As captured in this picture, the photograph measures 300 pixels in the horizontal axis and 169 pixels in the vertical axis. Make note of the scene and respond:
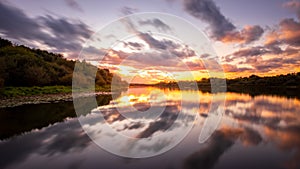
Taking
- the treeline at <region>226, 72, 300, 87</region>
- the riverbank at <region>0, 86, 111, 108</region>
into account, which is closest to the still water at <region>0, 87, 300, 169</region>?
the riverbank at <region>0, 86, 111, 108</region>

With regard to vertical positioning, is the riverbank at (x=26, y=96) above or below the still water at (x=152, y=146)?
above

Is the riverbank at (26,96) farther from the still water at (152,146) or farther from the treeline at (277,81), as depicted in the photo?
the treeline at (277,81)

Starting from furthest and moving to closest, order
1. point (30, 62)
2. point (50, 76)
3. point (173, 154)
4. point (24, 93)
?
point (50, 76) → point (30, 62) → point (24, 93) → point (173, 154)

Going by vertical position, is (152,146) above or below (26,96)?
below

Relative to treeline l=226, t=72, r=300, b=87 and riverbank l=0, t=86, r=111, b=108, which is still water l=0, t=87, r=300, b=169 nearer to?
riverbank l=0, t=86, r=111, b=108

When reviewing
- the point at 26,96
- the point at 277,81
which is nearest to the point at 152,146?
the point at 26,96

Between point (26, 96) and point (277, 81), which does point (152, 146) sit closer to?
point (26, 96)

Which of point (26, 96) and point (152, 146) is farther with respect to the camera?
point (26, 96)

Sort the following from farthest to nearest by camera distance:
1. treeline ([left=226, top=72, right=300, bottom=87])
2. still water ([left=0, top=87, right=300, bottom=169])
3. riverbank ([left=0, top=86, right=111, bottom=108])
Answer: treeline ([left=226, top=72, right=300, bottom=87]) → riverbank ([left=0, top=86, right=111, bottom=108]) → still water ([left=0, top=87, right=300, bottom=169])

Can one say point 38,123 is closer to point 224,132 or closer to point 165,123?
point 165,123

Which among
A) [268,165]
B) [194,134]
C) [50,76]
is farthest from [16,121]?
[50,76]

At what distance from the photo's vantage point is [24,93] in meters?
33.3

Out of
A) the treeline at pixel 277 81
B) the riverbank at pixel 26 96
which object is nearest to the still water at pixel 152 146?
the riverbank at pixel 26 96

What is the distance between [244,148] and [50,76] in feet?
164
